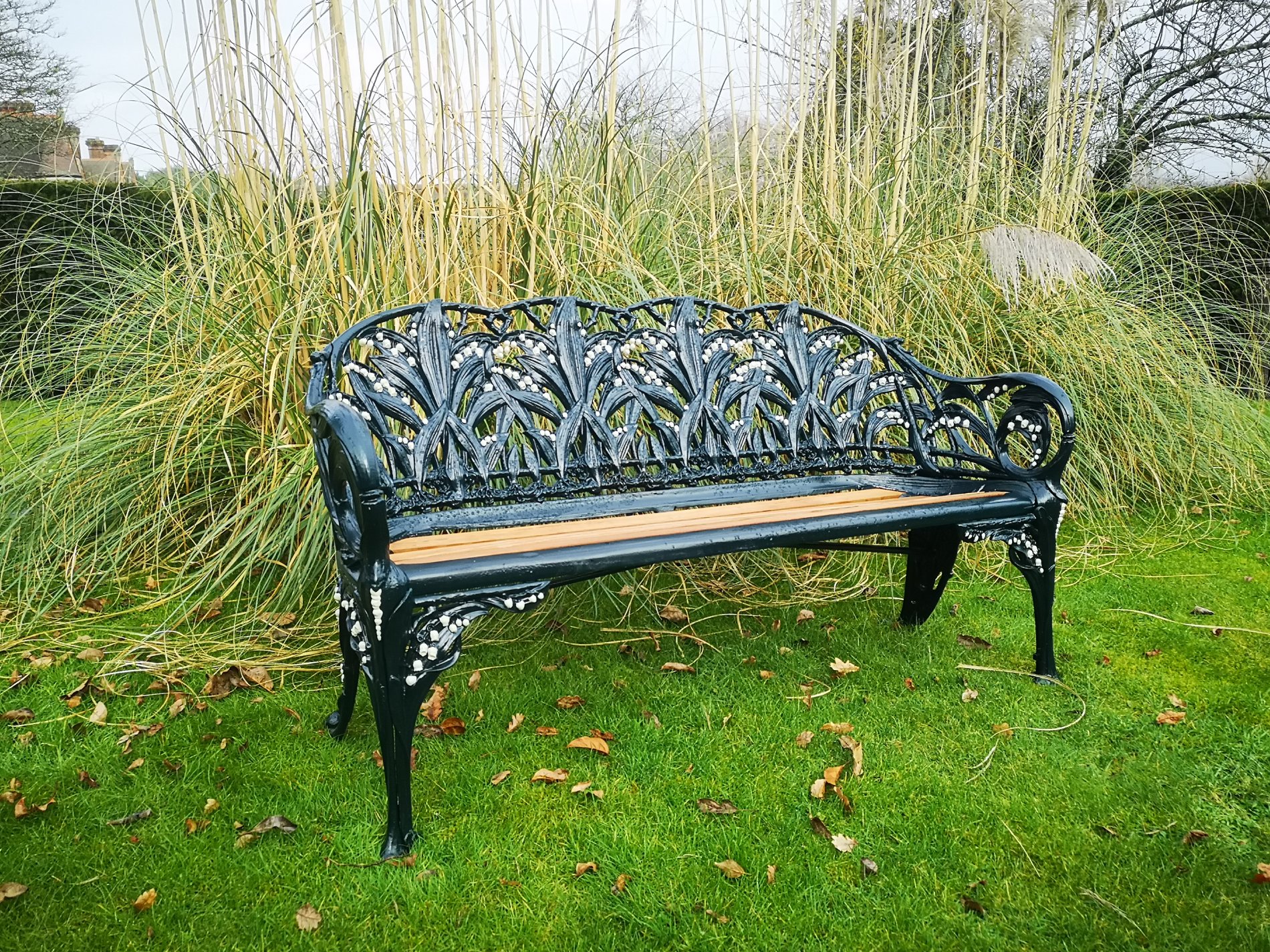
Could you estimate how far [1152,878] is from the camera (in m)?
1.41

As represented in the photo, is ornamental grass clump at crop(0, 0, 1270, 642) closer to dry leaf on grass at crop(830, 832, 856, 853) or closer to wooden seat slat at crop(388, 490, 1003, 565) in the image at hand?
wooden seat slat at crop(388, 490, 1003, 565)

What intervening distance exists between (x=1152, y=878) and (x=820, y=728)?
70 centimetres

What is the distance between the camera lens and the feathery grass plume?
293 cm

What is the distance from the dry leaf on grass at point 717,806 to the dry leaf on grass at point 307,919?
71 cm

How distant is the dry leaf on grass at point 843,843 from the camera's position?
150cm

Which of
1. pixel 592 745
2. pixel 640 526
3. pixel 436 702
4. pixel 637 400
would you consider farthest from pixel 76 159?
pixel 592 745

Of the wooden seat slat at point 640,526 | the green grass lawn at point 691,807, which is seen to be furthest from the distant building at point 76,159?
the wooden seat slat at point 640,526

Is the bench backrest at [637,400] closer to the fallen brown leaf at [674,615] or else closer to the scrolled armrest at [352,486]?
the scrolled armrest at [352,486]

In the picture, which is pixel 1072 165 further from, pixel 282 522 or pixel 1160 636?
pixel 282 522

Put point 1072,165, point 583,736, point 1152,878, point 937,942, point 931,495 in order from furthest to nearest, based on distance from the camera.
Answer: point 1072,165
point 931,495
point 583,736
point 1152,878
point 937,942

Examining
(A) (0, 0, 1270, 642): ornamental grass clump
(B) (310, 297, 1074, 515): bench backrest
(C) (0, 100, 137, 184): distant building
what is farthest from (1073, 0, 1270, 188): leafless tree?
(C) (0, 100, 137, 184): distant building

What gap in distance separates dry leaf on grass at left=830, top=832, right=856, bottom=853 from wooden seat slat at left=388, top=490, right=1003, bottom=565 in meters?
0.62

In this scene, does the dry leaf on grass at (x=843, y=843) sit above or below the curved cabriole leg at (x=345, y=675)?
below

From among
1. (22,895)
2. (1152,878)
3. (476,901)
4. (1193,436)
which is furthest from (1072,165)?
(22,895)
